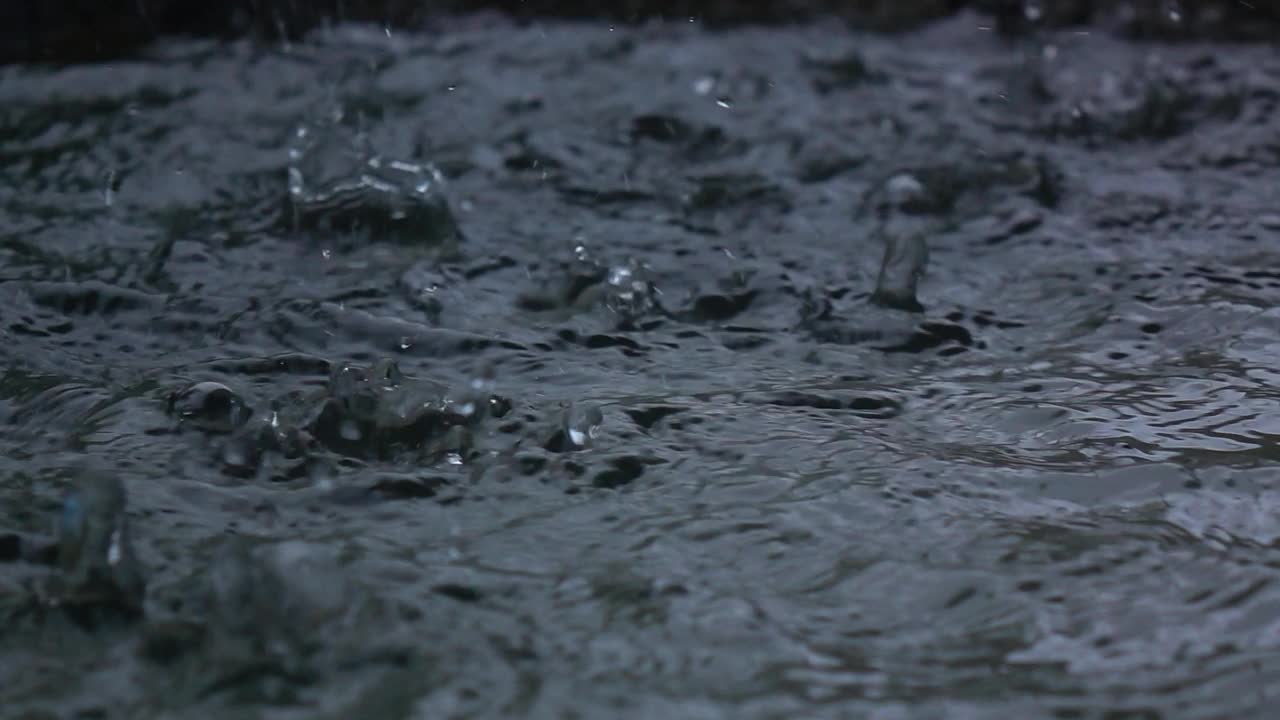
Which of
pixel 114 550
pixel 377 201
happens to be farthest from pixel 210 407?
pixel 377 201

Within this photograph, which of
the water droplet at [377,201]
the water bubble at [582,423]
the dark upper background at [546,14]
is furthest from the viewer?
the dark upper background at [546,14]

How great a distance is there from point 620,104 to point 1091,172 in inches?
45.7

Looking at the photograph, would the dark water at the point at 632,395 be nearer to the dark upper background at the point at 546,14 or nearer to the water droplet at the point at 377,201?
the water droplet at the point at 377,201

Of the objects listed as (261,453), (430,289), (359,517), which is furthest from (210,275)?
(359,517)

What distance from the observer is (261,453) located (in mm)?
1860

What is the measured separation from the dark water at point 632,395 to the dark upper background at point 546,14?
1.31 ft

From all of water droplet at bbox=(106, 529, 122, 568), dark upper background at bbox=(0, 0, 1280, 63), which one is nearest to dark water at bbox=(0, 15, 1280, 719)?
water droplet at bbox=(106, 529, 122, 568)

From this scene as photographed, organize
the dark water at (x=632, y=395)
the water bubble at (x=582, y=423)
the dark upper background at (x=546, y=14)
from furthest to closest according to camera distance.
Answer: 1. the dark upper background at (x=546, y=14)
2. the water bubble at (x=582, y=423)
3. the dark water at (x=632, y=395)

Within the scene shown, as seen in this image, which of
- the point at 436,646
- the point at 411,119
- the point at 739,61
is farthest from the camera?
the point at 739,61

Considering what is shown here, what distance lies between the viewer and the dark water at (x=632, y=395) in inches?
56.4

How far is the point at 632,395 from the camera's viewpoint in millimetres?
2076

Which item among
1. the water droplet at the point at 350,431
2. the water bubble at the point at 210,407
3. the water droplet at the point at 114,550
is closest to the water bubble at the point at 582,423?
the water droplet at the point at 350,431

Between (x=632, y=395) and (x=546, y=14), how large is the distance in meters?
2.66

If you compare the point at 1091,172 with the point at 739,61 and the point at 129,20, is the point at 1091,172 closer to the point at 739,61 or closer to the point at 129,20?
the point at 739,61
